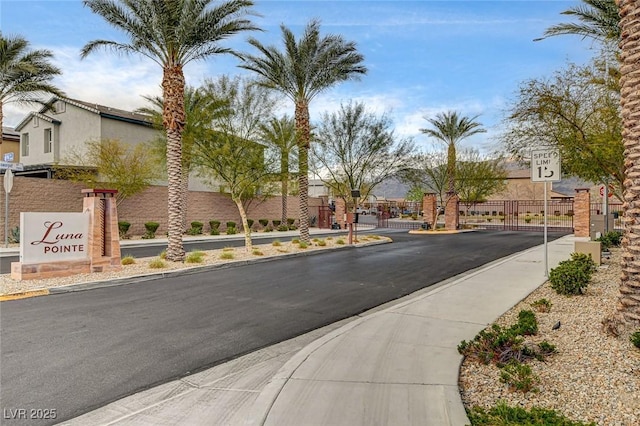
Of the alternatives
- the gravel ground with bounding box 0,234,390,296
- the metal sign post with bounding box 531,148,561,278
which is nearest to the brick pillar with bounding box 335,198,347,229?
the gravel ground with bounding box 0,234,390,296

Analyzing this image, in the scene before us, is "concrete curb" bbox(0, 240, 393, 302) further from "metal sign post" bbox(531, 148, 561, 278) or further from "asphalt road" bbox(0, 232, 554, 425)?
"metal sign post" bbox(531, 148, 561, 278)

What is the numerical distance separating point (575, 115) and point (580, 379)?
7954mm

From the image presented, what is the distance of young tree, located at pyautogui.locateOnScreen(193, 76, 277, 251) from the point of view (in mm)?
15953

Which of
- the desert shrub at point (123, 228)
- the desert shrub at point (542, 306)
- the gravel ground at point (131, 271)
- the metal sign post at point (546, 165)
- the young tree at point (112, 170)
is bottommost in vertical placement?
the gravel ground at point (131, 271)

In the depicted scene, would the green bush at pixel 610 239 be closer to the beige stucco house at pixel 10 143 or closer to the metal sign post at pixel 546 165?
the metal sign post at pixel 546 165

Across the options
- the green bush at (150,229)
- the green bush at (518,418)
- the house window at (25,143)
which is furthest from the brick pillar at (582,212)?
the house window at (25,143)

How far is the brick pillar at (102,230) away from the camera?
434 inches

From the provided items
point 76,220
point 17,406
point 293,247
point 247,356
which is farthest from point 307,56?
point 17,406

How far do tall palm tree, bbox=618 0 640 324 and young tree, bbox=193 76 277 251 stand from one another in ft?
43.0

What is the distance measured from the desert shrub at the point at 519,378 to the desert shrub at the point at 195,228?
81.2ft

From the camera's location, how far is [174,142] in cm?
→ 1365

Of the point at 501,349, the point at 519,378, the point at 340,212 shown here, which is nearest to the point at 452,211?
the point at 340,212

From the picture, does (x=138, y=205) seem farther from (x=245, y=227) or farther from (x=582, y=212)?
(x=582, y=212)

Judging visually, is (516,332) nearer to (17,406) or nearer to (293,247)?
(17,406)
